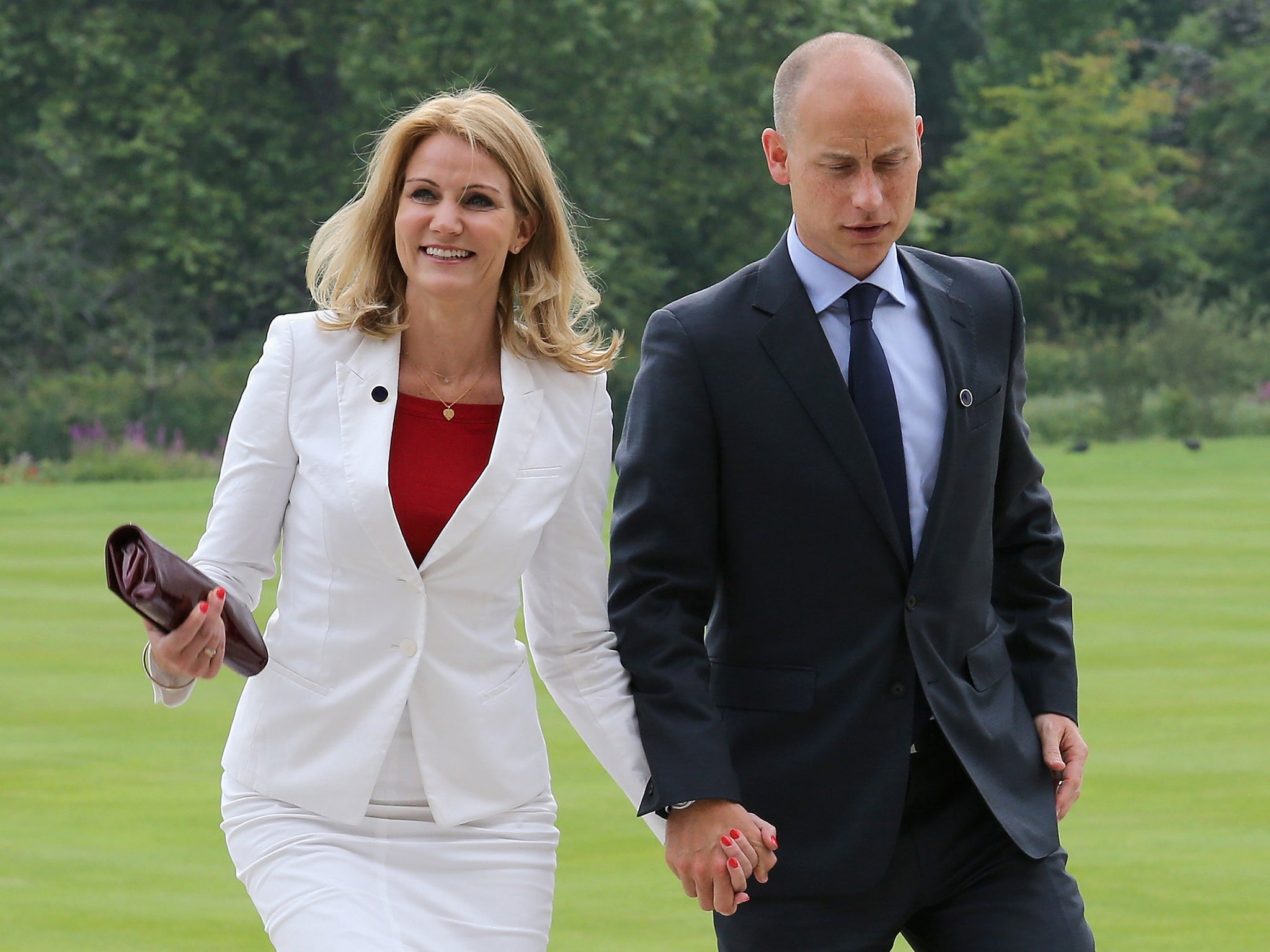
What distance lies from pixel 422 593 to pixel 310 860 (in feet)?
1.65

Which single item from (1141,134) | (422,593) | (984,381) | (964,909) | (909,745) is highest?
(984,381)

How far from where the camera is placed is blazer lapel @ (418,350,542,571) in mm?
3668

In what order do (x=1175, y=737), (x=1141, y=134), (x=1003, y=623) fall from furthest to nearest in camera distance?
(x=1141, y=134) → (x=1175, y=737) → (x=1003, y=623)

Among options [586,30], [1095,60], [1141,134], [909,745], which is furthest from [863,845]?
[1141,134]

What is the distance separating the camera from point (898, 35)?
37375mm

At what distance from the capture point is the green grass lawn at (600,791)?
6.81 m

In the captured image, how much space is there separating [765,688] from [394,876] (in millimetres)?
742

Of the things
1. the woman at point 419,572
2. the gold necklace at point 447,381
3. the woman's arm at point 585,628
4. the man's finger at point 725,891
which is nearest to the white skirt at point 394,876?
the woman at point 419,572

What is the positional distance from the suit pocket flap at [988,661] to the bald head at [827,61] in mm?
1006

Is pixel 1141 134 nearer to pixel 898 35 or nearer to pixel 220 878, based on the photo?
pixel 898 35

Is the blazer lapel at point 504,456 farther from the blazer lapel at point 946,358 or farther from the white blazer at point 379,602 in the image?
the blazer lapel at point 946,358

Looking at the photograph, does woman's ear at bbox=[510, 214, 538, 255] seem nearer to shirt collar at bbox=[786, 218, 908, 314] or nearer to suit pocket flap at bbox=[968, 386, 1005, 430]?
shirt collar at bbox=[786, 218, 908, 314]

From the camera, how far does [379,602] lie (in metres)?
3.65

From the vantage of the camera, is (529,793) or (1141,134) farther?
(1141,134)
